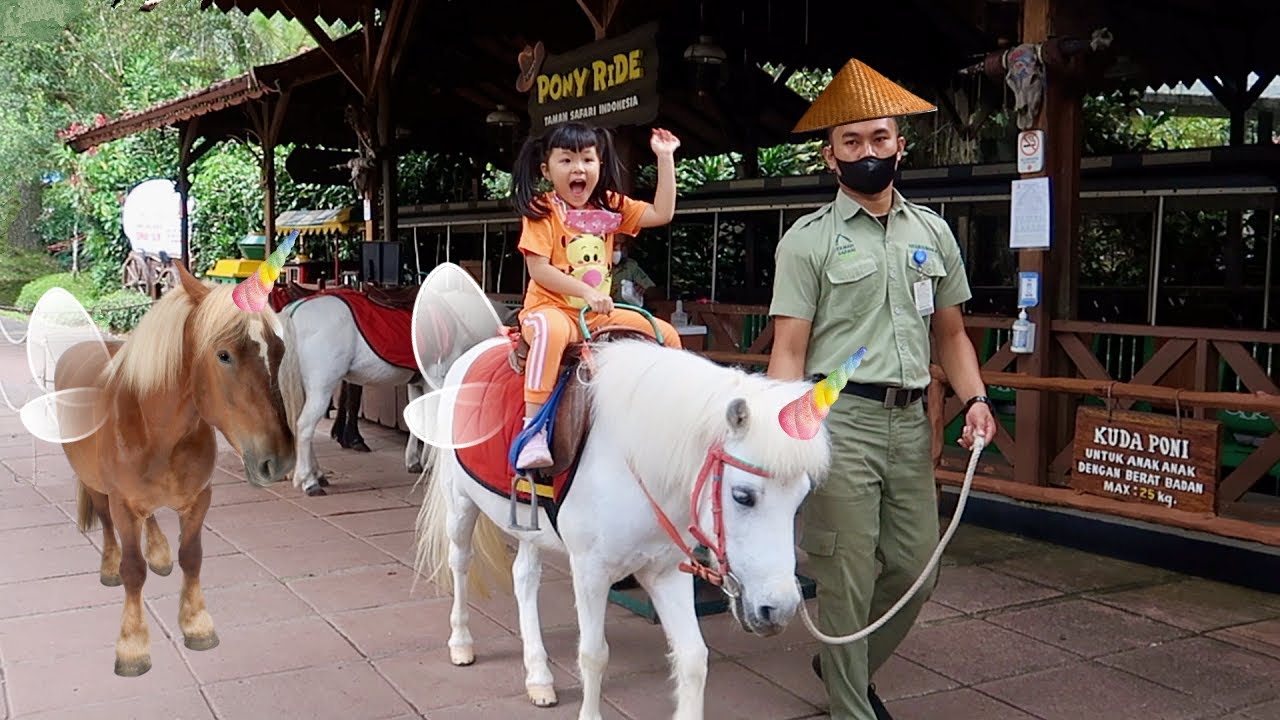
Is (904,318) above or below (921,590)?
above

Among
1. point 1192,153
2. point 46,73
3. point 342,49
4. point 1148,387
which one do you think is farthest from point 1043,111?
point 46,73

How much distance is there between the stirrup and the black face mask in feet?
4.13

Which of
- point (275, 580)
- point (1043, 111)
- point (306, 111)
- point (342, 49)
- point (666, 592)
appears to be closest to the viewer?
point (666, 592)

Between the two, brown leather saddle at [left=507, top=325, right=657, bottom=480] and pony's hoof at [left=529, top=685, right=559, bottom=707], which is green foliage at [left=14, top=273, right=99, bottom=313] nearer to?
pony's hoof at [left=529, top=685, right=559, bottom=707]

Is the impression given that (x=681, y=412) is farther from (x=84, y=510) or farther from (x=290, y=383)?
(x=84, y=510)

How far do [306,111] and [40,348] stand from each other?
452 inches

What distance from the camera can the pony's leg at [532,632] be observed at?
3.54m

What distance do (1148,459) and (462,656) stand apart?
10.2ft

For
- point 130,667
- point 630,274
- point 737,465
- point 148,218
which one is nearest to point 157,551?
point 130,667

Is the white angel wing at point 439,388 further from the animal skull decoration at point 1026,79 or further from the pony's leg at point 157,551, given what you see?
the animal skull decoration at point 1026,79

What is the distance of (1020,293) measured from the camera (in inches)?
221

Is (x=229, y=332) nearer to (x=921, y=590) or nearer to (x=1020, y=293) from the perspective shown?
(x=921, y=590)

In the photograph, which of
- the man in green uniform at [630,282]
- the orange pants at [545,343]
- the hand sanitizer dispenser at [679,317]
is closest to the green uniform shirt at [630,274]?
the man in green uniform at [630,282]

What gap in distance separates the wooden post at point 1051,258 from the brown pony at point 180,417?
448 centimetres
